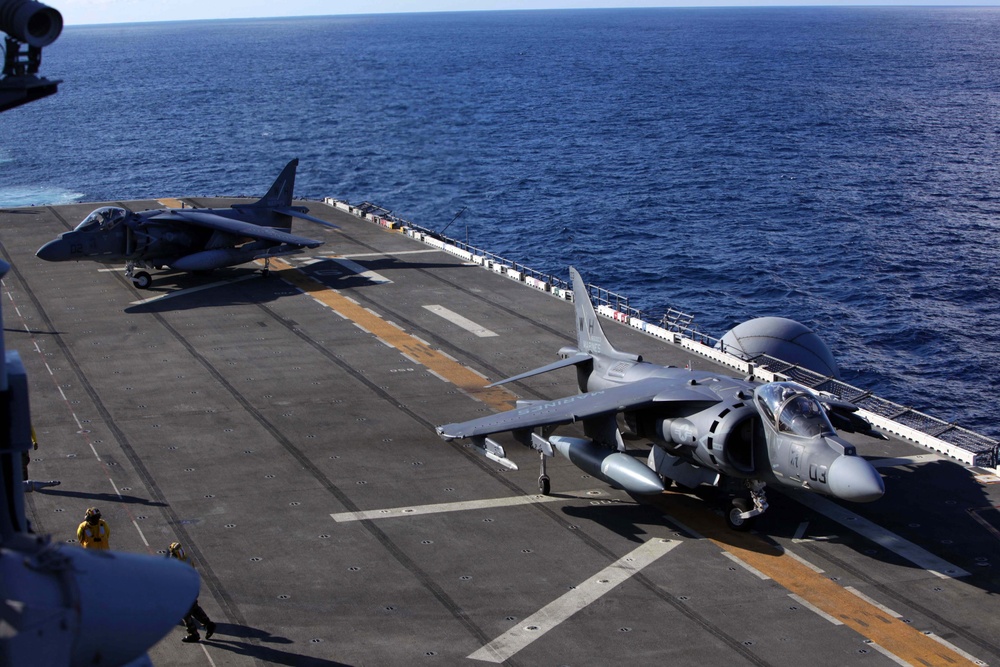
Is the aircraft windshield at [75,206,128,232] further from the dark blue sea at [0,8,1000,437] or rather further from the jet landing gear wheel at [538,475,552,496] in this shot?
the dark blue sea at [0,8,1000,437]

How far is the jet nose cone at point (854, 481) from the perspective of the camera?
21031 millimetres

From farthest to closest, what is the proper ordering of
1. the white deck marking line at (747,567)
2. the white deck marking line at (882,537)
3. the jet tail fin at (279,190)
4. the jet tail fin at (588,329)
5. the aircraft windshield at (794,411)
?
the jet tail fin at (279,190)
the jet tail fin at (588,329)
the aircraft windshield at (794,411)
the white deck marking line at (882,537)
the white deck marking line at (747,567)

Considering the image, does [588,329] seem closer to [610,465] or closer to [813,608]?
[610,465]

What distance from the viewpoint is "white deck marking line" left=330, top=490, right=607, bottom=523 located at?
24641 mm

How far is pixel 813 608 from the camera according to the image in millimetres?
20688

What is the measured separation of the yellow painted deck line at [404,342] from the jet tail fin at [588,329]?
146 inches

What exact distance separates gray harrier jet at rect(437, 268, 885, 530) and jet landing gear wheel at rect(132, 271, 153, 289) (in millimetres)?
24639

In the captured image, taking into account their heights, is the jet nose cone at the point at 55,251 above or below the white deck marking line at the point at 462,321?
above

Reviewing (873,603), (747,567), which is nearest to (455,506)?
(747,567)

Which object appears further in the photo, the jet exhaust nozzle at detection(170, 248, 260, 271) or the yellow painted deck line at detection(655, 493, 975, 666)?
the jet exhaust nozzle at detection(170, 248, 260, 271)

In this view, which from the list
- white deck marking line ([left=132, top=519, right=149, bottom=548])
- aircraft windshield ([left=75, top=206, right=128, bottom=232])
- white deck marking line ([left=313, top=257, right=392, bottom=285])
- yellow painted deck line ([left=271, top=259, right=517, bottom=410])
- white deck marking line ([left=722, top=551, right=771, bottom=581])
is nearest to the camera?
white deck marking line ([left=722, top=551, right=771, bottom=581])

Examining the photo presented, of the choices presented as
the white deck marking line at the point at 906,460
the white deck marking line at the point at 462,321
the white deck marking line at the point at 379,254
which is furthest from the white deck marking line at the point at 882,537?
the white deck marking line at the point at 379,254

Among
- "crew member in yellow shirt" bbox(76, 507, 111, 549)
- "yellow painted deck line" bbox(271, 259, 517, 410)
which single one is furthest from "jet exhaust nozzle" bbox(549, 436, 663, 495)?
"crew member in yellow shirt" bbox(76, 507, 111, 549)

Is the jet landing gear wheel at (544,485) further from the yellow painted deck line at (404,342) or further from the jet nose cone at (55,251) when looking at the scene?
the jet nose cone at (55,251)
